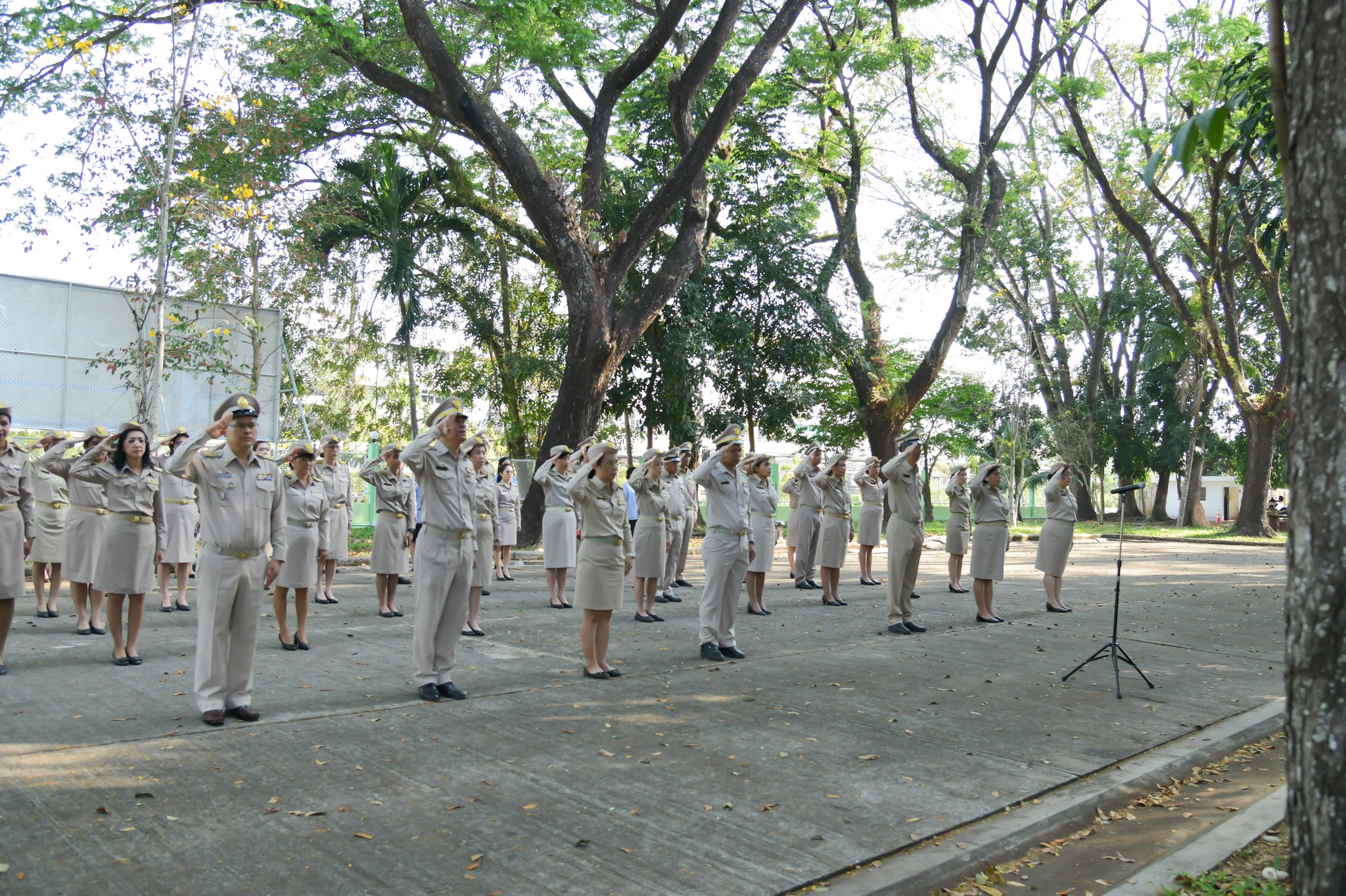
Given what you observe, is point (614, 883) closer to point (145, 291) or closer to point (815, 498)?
point (815, 498)

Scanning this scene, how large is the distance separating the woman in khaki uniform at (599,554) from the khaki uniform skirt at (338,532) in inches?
179

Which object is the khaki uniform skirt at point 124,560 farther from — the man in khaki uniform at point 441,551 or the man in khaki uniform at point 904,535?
the man in khaki uniform at point 904,535

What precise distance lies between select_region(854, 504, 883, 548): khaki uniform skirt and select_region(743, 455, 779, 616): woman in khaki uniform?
86.5 inches

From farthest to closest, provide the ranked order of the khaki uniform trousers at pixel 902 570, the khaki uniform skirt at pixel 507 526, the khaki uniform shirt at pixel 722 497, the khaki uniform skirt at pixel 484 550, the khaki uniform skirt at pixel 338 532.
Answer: the khaki uniform skirt at pixel 507 526, the khaki uniform skirt at pixel 338 532, the khaki uniform trousers at pixel 902 570, the khaki uniform skirt at pixel 484 550, the khaki uniform shirt at pixel 722 497

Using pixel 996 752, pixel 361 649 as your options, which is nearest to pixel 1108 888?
pixel 996 752

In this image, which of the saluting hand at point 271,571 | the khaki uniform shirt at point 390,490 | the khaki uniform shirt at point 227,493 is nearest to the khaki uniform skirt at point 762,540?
the khaki uniform shirt at point 390,490

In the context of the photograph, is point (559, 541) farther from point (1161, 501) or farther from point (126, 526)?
point (1161, 501)

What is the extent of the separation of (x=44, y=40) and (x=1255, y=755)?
1700 centimetres

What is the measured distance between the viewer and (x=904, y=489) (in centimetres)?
1132

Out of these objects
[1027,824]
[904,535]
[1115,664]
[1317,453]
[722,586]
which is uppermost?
[1317,453]

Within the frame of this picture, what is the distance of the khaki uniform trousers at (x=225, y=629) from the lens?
630 centimetres

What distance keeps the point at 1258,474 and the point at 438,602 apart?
101 feet

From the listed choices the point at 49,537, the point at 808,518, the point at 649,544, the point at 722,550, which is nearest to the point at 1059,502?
the point at 808,518

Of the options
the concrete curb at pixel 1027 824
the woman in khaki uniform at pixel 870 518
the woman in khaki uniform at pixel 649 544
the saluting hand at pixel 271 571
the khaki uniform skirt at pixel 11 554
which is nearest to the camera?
the concrete curb at pixel 1027 824
